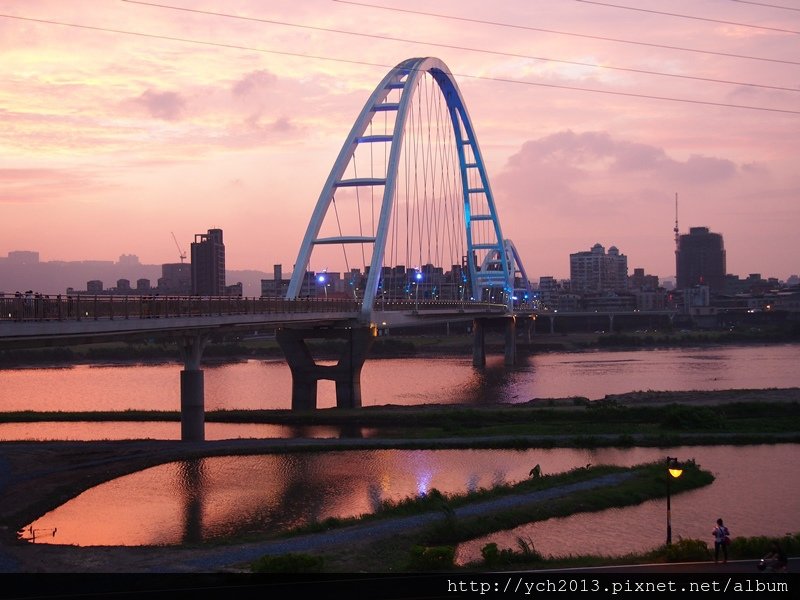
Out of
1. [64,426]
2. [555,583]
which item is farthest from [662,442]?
[64,426]

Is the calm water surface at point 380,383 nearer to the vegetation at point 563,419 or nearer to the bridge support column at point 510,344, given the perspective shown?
the bridge support column at point 510,344

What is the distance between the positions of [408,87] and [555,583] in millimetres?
50882

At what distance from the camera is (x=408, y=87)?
6241 cm

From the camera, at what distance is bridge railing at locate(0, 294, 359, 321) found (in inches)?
1016

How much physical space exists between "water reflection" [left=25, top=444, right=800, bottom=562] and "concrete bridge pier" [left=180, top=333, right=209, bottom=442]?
3707mm

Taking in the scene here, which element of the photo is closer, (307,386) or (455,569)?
(455,569)

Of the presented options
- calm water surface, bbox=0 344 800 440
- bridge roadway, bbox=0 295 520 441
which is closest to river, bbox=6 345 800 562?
calm water surface, bbox=0 344 800 440

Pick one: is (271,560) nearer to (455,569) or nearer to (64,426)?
(455,569)

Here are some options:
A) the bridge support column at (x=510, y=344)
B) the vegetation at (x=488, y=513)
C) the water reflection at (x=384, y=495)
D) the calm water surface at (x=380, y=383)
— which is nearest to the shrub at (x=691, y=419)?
the water reflection at (x=384, y=495)

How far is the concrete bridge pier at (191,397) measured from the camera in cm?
3831

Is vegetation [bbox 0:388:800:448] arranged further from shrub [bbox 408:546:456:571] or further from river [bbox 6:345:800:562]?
shrub [bbox 408:546:456:571]

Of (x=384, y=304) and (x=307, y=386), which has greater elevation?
(x=384, y=304)

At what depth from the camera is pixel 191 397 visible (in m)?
38.6

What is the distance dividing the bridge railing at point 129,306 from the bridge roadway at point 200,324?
1.2 inches
